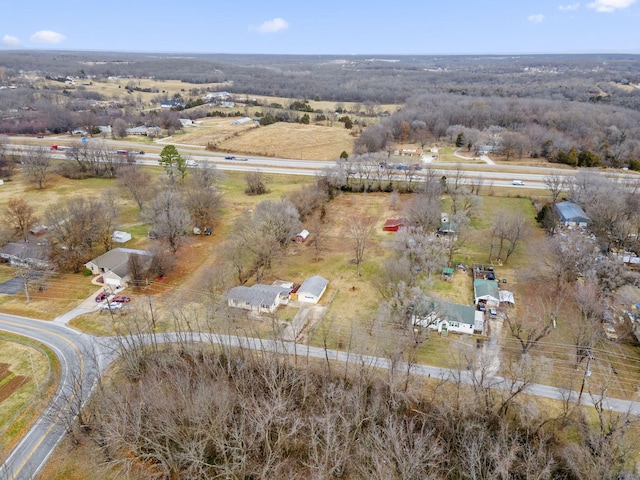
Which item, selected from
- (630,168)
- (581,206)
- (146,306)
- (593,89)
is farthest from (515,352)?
(593,89)

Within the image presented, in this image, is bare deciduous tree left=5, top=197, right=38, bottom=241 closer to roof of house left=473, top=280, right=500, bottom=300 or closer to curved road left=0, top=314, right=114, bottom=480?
curved road left=0, top=314, right=114, bottom=480

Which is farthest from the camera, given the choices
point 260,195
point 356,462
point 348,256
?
point 260,195

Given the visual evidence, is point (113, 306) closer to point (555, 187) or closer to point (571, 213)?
point (571, 213)

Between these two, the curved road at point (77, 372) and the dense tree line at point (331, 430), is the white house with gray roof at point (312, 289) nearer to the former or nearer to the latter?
the curved road at point (77, 372)

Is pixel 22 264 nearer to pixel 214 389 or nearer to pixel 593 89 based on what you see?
pixel 214 389

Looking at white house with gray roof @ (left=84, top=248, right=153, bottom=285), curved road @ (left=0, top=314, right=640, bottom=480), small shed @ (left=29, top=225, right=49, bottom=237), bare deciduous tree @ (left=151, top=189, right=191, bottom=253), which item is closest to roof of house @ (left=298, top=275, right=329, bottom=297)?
curved road @ (left=0, top=314, right=640, bottom=480)
